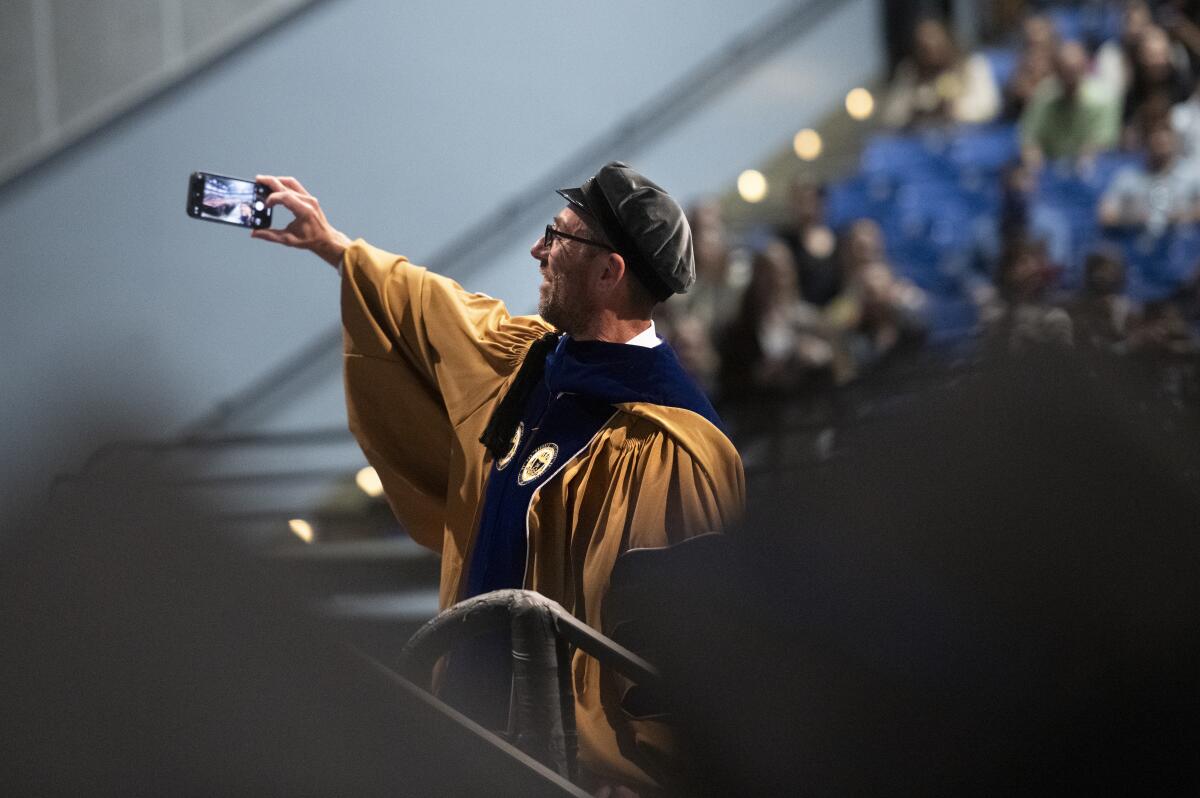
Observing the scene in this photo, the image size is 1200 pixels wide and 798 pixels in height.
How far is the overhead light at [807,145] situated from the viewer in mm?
10344

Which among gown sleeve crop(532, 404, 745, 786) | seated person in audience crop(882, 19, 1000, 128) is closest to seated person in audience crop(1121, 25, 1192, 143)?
seated person in audience crop(882, 19, 1000, 128)

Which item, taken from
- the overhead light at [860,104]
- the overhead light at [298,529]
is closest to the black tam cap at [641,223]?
the overhead light at [298,529]

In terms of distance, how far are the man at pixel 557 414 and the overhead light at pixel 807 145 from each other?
23.3 feet

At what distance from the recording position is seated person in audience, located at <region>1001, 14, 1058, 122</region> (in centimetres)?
905

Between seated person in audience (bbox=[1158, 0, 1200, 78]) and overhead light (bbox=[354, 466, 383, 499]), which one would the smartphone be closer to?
overhead light (bbox=[354, 466, 383, 499])

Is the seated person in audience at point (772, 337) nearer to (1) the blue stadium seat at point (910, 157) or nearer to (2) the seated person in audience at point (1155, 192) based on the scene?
(2) the seated person in audience at point (1155, 192)

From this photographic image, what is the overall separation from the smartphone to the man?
0.04 meters

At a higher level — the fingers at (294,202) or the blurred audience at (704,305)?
the fingers at (294,202)

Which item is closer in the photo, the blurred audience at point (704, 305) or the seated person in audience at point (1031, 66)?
the blurred audience at point (704, 305)

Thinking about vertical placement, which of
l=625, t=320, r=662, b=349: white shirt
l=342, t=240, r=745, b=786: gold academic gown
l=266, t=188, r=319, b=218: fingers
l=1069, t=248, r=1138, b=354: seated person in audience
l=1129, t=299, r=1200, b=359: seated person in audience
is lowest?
l=1129, t=299, r=1200, b=359: seated person in audience

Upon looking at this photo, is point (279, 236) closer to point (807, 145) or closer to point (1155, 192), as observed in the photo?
point (1155, 192)

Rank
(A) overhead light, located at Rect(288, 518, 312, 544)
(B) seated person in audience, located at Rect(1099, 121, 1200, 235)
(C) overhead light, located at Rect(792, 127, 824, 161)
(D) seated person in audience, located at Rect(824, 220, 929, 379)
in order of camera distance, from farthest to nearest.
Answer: (C) overhead light, located at Rect(792, 127, 824, 161), (B) seated person in audience, located at Rect(1099, 121, 1200, 235), (D) seated person in audience, located at Rect(824, 220, 929, 379), (A) overhead light, located at Rect(288, 518, 312, 544)

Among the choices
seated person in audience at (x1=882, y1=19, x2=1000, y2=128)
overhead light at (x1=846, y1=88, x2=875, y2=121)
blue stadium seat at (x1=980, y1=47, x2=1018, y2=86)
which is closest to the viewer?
seated person in audience at (x1=882, y1=19, x2=1000, y2=128)

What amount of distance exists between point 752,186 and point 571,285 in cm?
695
